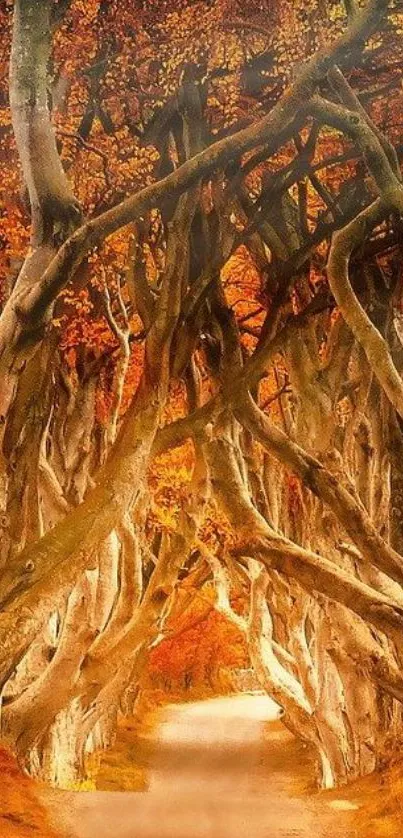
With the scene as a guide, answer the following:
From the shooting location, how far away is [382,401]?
13180 millimetres

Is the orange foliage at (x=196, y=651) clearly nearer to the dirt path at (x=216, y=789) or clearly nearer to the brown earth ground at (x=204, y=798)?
the dirt path at (x=216, y=789)

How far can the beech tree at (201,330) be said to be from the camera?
334 inches

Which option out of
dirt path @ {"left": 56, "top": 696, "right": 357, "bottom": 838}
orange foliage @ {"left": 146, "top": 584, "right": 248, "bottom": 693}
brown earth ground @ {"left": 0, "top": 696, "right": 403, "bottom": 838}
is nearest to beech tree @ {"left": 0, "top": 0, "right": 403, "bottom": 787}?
brown earth ground @ {"left": 0, "top": 696, "right": 403, "bottom": 838}

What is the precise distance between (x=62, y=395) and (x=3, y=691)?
421 centimetres

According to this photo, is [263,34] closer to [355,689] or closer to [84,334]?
[84,334]

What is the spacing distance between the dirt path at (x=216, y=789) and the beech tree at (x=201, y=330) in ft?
4.91

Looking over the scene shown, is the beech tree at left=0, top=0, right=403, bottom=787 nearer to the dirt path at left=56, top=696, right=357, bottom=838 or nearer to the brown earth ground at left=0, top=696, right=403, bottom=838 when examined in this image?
the brown earth ground at left=0, top=696, right=403, bottom=838

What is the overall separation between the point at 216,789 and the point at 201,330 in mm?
7928

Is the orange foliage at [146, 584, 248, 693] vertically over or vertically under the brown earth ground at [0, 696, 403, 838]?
over

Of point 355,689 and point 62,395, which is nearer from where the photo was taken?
point 355,689

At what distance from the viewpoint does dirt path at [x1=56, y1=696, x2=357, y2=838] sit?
10.5 meters

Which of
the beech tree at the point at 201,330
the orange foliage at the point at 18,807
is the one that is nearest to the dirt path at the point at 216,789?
the orange foliage at the point at 18,807

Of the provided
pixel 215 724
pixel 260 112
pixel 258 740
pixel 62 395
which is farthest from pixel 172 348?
pixel 215 724

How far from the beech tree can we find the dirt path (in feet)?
4.91
